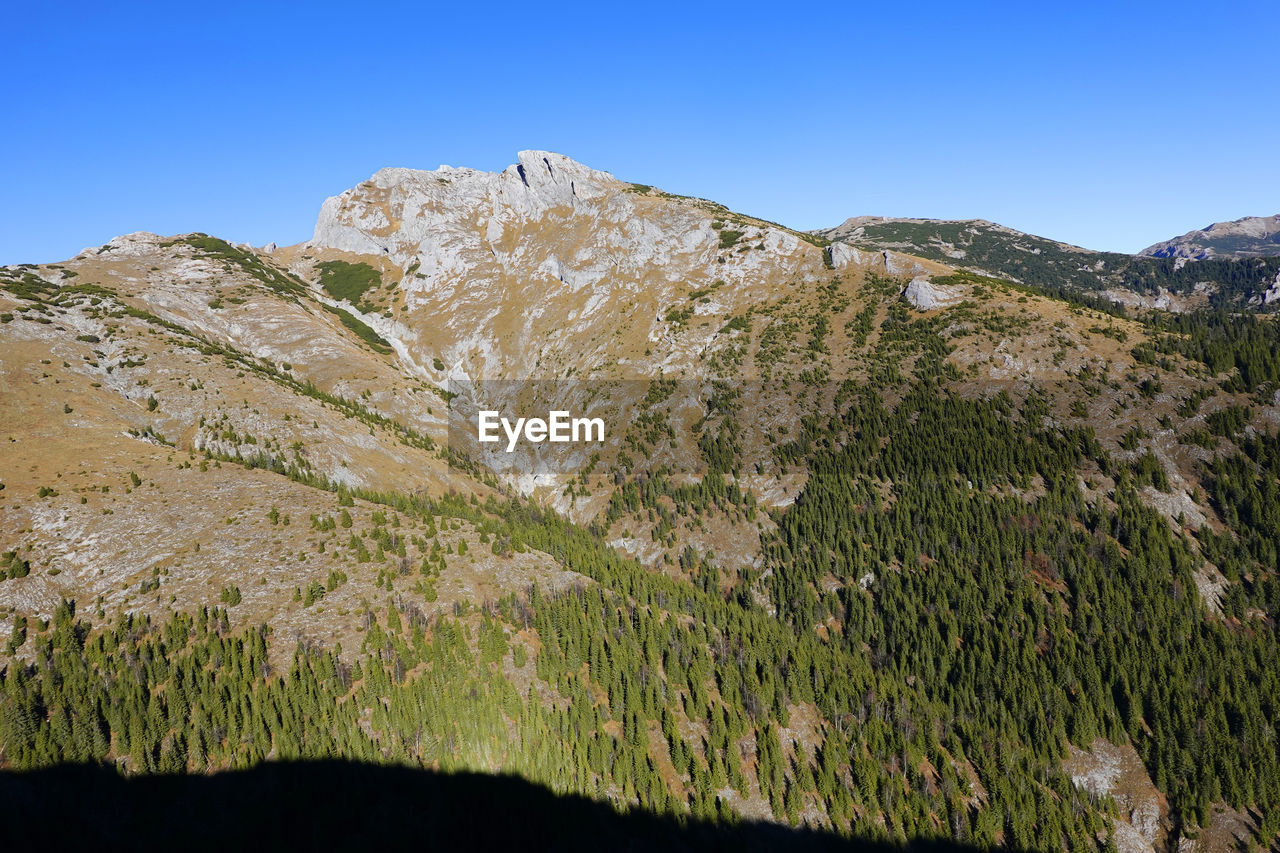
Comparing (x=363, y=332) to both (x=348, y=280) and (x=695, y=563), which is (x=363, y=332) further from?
(x=695, y=563)

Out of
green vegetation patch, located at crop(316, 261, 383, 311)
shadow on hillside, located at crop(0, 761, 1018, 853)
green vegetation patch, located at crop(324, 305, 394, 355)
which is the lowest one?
shadow on hillside, located at crop(0, 761, 1018, 853)

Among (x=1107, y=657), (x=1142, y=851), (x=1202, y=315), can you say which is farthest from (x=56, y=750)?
(x=1202, y=315)

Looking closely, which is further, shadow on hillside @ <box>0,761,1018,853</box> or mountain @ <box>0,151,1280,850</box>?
mountain @ <box>0,151,1280,850</box>

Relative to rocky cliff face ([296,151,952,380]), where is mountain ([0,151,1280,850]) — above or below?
below

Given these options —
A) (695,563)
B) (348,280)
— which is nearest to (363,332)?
(348,280)

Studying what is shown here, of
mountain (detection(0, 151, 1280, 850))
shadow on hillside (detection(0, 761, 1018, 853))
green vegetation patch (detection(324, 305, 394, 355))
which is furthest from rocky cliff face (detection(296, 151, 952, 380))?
shadow on hillside (detection(0, 761, 1018, 853))

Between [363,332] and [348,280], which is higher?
[348,280]

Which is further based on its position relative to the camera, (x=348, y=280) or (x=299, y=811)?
(x=348, y=280)

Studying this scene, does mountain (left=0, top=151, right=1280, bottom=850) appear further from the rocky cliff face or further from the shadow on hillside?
the rocky cliff face
